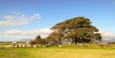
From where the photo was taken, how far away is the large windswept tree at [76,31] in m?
67.6

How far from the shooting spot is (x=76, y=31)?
6775 cm

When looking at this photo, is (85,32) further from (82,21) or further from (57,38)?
(57,38)

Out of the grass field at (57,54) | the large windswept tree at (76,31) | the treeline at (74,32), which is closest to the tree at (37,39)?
the treeline at (74,32)

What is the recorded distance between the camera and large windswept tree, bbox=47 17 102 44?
222 ft

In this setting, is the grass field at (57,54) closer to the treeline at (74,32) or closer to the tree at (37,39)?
the treeline at (74,32)

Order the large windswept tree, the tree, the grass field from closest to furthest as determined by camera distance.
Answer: the grass field < the large windswept tree < the tree

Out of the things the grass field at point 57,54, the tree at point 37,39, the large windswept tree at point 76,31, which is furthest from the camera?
the tree at point 37,39

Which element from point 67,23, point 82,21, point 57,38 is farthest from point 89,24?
point 57,38

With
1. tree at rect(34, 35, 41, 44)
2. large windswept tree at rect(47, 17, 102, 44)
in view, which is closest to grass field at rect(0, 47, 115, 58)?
large windswept tree at rect(47, 17, 102, 44)

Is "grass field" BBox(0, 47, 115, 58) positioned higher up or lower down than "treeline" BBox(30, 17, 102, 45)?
lower down

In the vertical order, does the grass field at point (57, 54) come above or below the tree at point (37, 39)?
below

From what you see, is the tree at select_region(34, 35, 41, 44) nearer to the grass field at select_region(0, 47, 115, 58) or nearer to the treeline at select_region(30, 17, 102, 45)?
the treeline at select_region(30, 17, 102, 45)

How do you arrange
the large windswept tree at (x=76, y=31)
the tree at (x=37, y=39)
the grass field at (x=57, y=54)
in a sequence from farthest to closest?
the tree at (x=37, y=39) → the large windswept tree at (x=76, y=31) → the grass field at (x=57, y=54)

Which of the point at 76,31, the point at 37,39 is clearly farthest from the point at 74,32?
the point at 37,39
